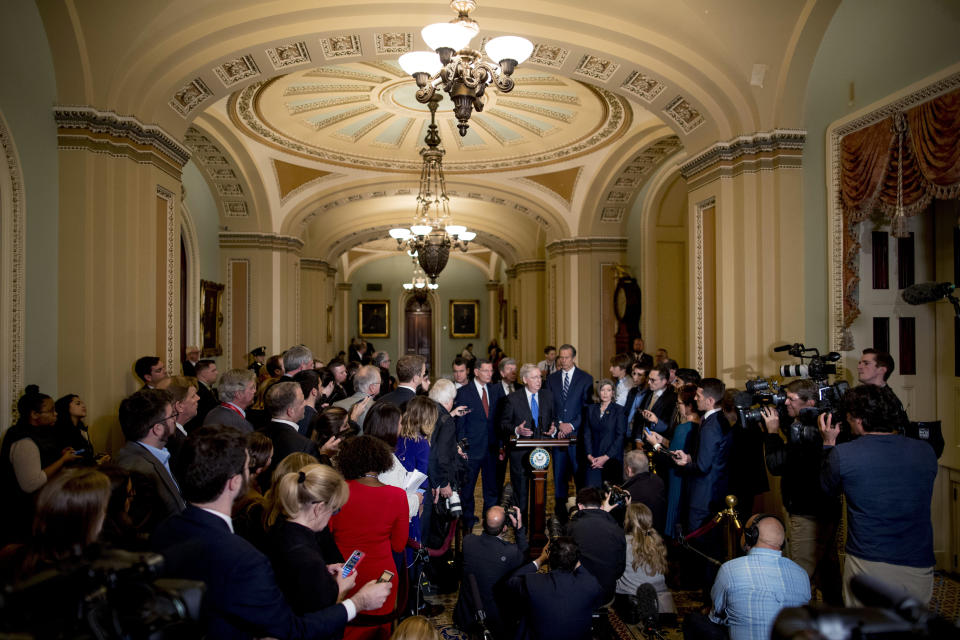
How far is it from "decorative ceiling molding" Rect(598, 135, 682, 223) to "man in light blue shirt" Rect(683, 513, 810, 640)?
7.22 metres

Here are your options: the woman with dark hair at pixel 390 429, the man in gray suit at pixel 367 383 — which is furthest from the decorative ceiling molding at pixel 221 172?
the woman with dark hair at pixel 390 429

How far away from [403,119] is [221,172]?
296 centimetres

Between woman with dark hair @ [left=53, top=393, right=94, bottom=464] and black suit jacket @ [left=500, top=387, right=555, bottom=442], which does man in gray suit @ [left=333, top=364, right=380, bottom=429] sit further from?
woman with dark hair @ [left=53, top=393, right=94, bottom=464]

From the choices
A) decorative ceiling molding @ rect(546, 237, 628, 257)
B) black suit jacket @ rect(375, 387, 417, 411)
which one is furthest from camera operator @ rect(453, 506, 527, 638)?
decorative ceiling molding @ rect(546, 237, 628, 257)

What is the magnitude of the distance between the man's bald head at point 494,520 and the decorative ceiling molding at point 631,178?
7.07 metres

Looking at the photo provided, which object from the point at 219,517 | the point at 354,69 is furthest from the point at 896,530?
the point at 354,69

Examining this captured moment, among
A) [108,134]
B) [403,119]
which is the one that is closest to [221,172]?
[403,119]

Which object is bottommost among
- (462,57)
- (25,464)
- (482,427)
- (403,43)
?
(482,427)

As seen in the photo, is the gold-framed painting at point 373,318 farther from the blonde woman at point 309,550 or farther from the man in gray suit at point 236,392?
the blonde woman at point 309,550

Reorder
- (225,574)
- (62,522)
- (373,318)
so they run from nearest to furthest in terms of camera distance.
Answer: (62,522) → (225,574) → (373,318)

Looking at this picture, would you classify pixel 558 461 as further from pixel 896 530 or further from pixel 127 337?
pixel 127 337

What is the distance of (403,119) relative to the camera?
368 inches

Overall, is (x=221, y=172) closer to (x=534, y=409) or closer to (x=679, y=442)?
(x=534, y=409)

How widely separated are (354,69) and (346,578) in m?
6.63
